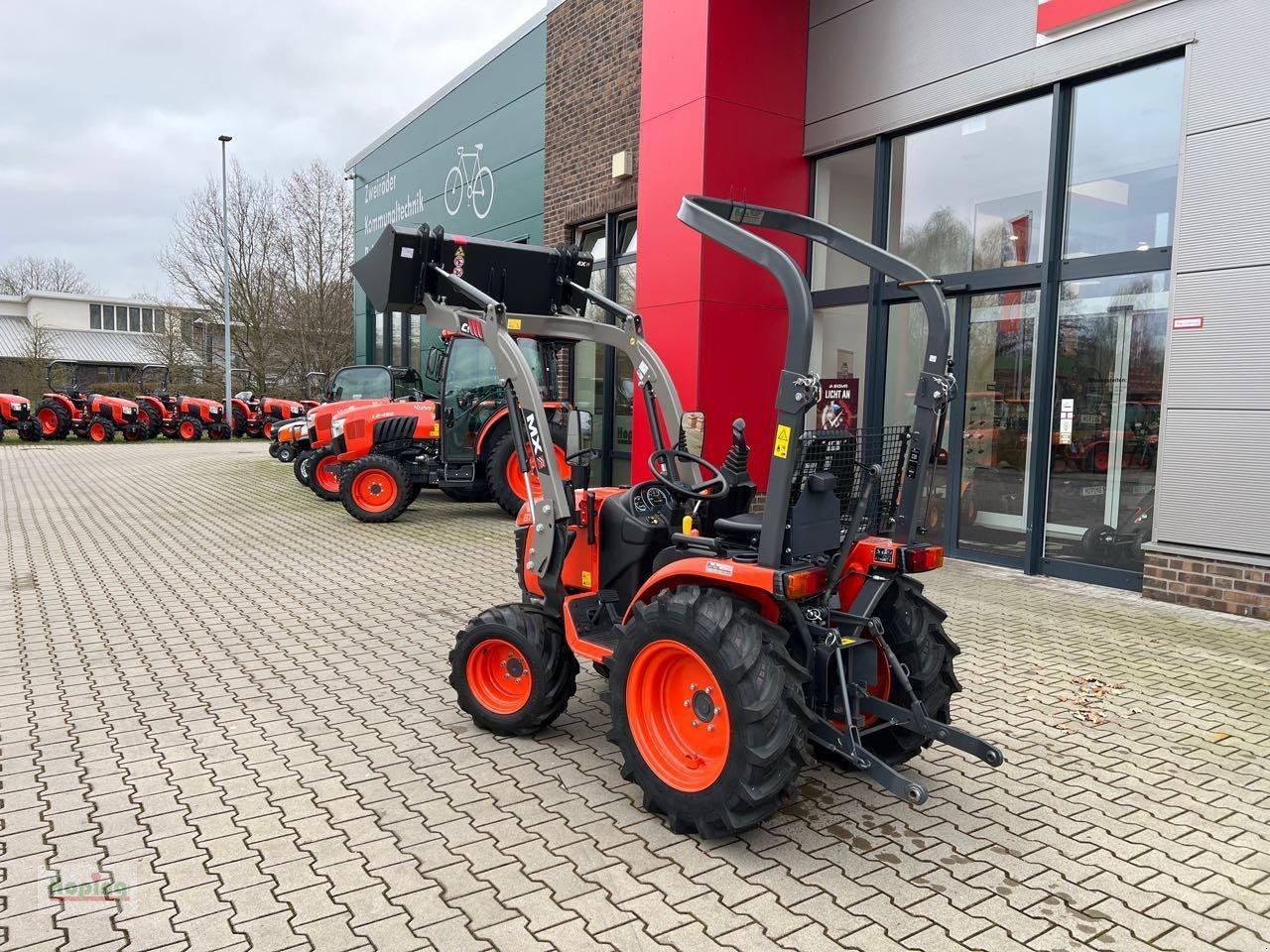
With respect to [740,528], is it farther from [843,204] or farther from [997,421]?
[843,204]

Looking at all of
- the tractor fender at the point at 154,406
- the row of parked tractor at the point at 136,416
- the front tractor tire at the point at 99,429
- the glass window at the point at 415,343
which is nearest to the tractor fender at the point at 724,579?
the glass window at the point at 415,343

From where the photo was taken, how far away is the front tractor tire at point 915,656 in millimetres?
3680

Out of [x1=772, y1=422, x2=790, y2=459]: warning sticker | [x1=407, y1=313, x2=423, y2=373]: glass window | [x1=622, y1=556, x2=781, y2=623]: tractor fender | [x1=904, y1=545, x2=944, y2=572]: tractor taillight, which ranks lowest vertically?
[x1=622, y1=556, x2=781, y2=623]: tractor fender

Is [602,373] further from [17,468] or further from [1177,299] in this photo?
[17,468]

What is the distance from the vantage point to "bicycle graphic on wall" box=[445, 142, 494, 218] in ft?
50.0

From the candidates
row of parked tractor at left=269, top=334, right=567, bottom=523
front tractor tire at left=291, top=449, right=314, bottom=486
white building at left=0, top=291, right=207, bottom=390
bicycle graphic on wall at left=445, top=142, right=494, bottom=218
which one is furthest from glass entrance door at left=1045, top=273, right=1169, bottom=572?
white building at left=0, top=291, right=207, bottom=390

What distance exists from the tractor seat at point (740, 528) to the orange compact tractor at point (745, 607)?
0.03 feet

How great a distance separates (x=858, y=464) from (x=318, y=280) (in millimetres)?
31501

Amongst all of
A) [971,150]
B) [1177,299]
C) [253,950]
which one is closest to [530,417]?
[253,950]

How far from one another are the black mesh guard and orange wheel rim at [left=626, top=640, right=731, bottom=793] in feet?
2.47

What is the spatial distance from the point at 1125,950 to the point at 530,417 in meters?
2.98

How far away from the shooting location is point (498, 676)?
4469 mm

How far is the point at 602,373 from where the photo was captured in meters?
12.7

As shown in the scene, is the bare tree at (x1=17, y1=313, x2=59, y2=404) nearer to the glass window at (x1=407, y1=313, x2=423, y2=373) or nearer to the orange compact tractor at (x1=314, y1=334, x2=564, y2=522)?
the glass window at (x1=407, y1=313, x2=423, y2=373)
